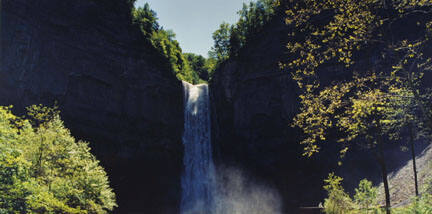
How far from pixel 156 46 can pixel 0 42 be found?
18237 millimetres

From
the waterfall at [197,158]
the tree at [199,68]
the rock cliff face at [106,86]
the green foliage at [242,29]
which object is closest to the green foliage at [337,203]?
the waterfall at [197,158]

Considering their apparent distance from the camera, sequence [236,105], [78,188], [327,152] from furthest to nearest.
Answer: [236,105]
[327,152]
[78,188]

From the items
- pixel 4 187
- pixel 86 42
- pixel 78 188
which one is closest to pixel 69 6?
pixel 86 42

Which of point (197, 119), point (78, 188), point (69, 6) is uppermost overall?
point (69, 6)

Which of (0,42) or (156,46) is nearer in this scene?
(0,42)

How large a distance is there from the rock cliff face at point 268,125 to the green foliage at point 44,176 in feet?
69.3

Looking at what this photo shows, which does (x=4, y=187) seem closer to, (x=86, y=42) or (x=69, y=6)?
(x=86, y=42)

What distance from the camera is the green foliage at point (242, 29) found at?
132ft

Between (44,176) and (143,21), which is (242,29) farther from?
(44,176)

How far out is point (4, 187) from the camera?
11578mm

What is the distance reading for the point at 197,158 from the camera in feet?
116

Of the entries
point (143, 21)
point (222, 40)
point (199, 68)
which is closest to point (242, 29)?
point (222, 40)

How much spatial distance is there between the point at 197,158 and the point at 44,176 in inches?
848

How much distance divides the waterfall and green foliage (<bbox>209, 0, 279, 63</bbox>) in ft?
27.3
